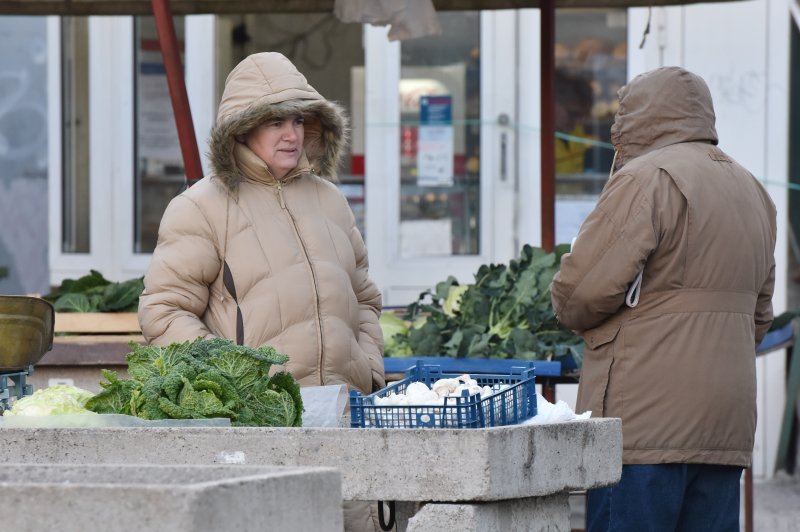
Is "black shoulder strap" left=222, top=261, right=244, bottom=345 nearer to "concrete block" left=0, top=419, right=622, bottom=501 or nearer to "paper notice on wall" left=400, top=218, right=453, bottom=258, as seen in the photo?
"concrete block" left=0, top=419, right=622, bottom=501

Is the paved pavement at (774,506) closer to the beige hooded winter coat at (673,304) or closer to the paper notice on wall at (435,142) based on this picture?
the paper notice on wall at (435,142)

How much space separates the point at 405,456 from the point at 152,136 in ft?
19.3

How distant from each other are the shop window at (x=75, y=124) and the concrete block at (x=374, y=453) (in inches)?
213

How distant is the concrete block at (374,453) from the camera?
3.34 metres

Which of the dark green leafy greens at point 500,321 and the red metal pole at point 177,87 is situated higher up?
the red metal pole at point 177,87

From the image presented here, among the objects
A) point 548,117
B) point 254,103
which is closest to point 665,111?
point 254,103

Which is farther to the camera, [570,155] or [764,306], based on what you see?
[570,155]

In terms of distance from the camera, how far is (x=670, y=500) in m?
4.47

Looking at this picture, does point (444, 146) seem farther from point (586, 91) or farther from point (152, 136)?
point (152, 136)

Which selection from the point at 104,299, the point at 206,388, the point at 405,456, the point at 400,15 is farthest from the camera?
the point at 104,299

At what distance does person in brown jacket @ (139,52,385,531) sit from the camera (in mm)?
4641

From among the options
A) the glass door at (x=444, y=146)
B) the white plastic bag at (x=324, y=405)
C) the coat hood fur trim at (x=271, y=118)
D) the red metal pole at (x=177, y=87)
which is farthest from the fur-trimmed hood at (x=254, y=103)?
the glass door at (x=444, y=146)

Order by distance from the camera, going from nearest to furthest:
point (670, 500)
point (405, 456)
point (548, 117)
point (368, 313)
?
point (405, 456), point (670, 500), point (368, 313), point (548, 117)

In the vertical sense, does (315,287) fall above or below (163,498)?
above
